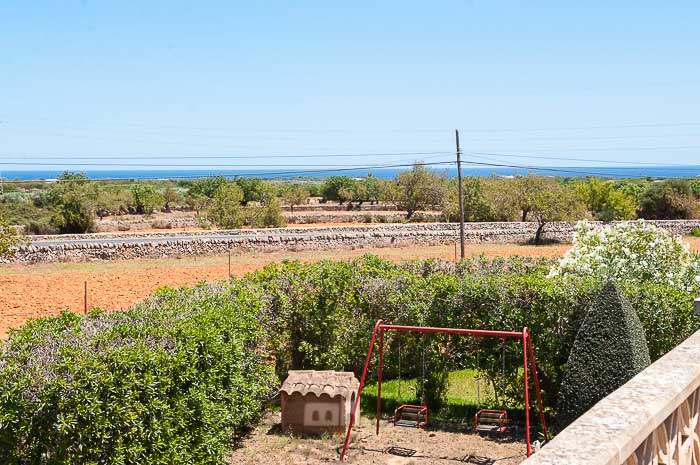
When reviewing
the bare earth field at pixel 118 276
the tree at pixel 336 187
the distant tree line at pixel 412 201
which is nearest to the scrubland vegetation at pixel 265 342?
the bare earth field at pixel 118 276

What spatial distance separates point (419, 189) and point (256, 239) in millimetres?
28821

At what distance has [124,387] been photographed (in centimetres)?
808

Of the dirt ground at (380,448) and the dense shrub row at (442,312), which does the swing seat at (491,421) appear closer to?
the dirt ground at (380,448)

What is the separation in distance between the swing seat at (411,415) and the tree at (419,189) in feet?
172

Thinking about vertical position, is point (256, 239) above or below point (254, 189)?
below

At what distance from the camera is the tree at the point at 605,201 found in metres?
58.1

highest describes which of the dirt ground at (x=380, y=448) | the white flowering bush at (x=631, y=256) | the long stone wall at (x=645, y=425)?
the long stone wall at (x=645, y=425)

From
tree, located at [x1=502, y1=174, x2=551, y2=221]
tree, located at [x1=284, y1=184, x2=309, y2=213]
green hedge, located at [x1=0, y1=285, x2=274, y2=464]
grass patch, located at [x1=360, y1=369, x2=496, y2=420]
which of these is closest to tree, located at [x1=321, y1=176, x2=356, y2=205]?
tree, located at [x1=284, y1=184, x2=309, y2=213]

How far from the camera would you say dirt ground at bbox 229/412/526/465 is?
1134 centimetres

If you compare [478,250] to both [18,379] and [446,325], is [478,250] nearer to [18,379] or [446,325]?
[446,325]

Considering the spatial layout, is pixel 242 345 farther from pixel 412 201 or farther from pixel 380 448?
pixel 412 201

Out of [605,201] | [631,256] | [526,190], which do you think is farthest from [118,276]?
[605,201]

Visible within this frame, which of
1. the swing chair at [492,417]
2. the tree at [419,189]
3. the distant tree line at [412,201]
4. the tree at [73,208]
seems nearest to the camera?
the swing chair at [492,417]

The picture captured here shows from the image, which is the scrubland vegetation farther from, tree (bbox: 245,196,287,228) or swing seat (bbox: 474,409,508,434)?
tree (bbox: 245,196,287,228)
